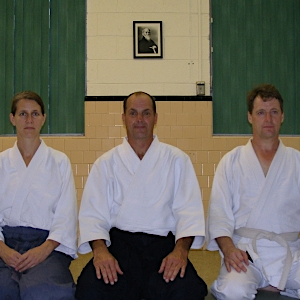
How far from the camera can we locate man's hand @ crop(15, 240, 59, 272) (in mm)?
2436

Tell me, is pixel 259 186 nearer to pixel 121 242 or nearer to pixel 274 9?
pixel 121 242

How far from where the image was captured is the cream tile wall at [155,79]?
Answer: 5070 millimetres

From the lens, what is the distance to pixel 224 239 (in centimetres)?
255

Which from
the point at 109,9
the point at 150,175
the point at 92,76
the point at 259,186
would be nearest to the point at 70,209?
the point at 150,175

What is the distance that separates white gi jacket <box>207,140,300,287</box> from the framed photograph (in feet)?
8.71

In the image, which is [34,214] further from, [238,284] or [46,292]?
[238,284]

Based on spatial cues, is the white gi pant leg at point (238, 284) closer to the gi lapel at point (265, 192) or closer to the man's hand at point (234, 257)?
the man's hand at point (234, 257)

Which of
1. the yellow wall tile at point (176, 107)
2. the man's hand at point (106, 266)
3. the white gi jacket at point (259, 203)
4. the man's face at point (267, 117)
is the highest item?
the yellow wall tile at point (176, 107)

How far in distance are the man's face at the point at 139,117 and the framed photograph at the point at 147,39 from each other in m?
2.43

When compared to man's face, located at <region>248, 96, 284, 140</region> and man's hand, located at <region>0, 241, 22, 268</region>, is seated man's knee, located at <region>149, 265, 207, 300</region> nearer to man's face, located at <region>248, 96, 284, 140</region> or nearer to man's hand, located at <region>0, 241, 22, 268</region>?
man's hand, located at <region>0, 241, 22, 268</region>

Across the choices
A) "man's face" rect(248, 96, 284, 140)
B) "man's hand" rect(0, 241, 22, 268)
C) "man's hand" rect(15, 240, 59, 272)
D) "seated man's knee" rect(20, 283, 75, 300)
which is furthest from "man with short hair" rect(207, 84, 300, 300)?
"man's hand" rect(0, 241, 22, 268)

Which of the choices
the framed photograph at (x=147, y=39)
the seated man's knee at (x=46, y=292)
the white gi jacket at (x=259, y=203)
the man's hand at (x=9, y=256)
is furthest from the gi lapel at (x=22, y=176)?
the framed photograph at (x=147, y=39)

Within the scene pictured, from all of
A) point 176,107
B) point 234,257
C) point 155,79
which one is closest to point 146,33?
point 155,79

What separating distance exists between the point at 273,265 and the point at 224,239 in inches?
12.4
